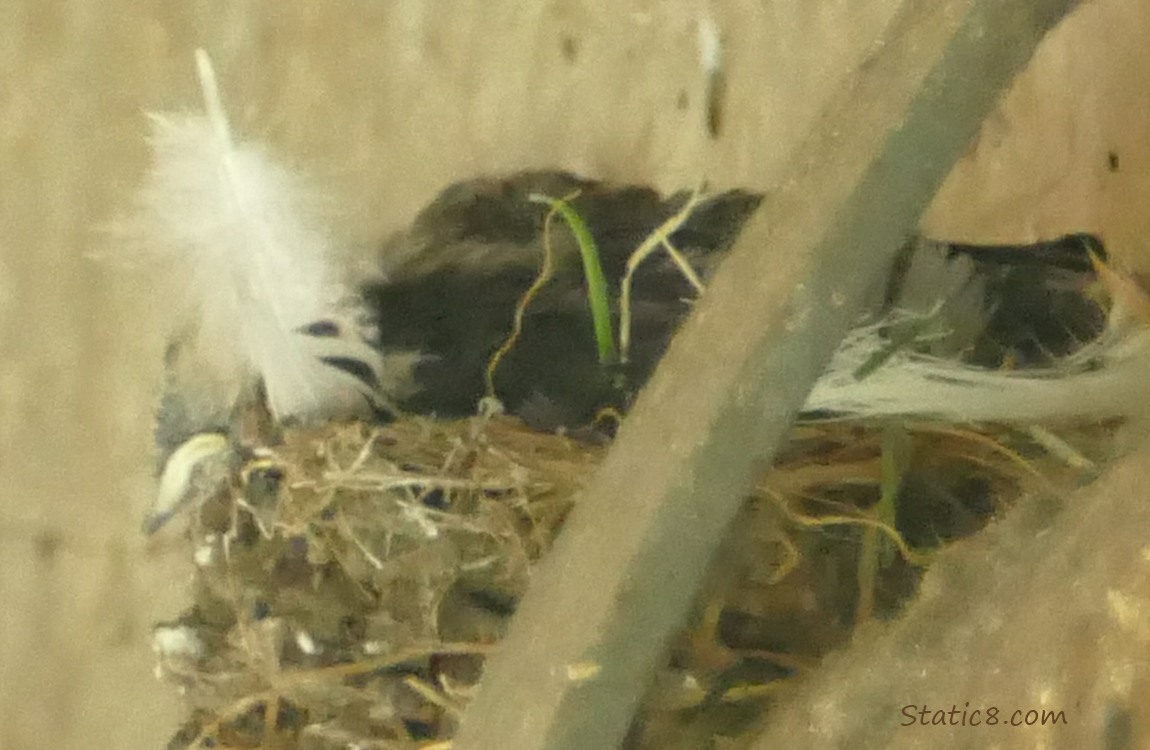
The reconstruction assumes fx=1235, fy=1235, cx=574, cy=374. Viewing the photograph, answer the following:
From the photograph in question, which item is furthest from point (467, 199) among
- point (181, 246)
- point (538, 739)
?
point (538, 739)

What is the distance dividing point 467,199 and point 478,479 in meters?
0.30

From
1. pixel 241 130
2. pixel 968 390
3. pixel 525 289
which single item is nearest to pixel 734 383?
pixel 968 390

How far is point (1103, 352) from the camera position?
609mm

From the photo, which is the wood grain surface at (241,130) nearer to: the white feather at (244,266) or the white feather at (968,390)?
the white feather at (244,266)

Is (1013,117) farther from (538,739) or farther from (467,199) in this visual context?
(538,739)

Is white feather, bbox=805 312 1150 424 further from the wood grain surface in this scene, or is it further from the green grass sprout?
the wood grain surface

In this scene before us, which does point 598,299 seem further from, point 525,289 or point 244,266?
point 244,266

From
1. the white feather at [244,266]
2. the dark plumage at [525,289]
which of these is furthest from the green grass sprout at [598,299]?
the white feather at [244,266]

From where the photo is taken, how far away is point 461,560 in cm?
60

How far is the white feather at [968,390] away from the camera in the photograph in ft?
1.94

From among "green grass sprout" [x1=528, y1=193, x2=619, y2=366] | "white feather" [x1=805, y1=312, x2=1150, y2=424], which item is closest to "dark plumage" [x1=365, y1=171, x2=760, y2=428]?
"green grass sprout" [x1=528, y1=193, x2=619, y2=366]

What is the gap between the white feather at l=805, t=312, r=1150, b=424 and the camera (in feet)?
1.94

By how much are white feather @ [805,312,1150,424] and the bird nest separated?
1 cm

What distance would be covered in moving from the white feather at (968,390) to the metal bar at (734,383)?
13 centimetres
